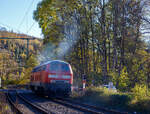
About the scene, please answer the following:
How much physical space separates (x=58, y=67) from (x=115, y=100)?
643 centimetres

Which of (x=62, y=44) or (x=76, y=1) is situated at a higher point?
(x=76, y=1)

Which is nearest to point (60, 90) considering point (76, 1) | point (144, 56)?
point (144, 56)

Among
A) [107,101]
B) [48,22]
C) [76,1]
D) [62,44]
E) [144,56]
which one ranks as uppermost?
[76,1]

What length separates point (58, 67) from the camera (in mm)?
18109

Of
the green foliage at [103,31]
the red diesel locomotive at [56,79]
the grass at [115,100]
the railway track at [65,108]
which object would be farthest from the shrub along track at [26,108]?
the green foliage at [103,31]

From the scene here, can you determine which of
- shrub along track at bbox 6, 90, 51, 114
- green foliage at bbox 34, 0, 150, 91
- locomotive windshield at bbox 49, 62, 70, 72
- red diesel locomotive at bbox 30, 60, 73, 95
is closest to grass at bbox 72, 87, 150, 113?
red diesel locomotive at bbox 30, 60, 73, 95

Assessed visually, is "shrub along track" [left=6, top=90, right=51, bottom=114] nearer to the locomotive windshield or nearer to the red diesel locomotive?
the red diesel locomotive

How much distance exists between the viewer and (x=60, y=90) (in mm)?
17344

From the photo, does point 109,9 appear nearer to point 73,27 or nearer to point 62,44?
point 73,27

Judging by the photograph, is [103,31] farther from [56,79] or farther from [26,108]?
[26,108]

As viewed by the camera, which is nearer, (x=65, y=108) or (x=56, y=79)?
(x=65, y=108)

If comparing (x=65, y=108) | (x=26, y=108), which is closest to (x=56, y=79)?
(x=26, y=108)

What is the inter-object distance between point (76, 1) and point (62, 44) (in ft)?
26.8

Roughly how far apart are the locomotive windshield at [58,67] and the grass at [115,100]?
2.35m
